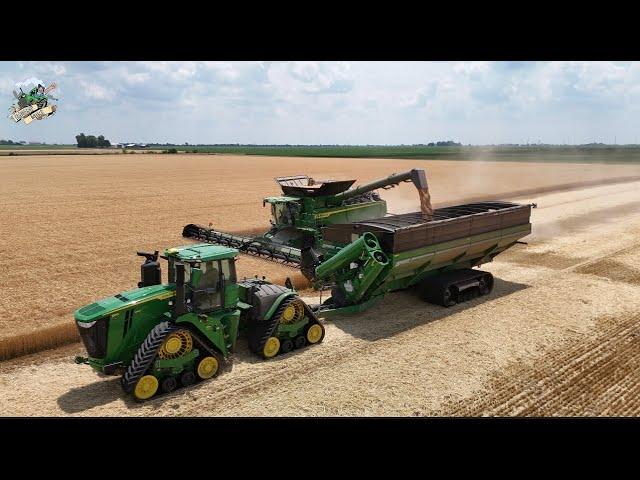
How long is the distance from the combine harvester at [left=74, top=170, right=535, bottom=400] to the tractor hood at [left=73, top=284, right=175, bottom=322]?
0.02m

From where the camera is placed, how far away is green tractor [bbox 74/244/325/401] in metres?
9.19

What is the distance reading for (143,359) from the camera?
30.0ft

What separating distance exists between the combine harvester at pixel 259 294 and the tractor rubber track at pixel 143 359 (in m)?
0.02

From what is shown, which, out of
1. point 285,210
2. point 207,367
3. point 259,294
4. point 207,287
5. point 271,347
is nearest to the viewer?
point 207,367

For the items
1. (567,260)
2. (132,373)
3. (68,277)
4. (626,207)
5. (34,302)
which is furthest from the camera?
(626,207)

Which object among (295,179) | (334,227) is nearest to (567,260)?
(334,227)

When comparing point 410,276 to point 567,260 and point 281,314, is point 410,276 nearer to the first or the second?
point 281,314

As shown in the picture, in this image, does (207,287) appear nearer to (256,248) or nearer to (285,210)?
(256,248)

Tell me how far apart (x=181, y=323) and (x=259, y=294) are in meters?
2.10

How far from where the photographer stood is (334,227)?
15578mm

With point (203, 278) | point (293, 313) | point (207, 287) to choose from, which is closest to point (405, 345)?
point (293, 313)

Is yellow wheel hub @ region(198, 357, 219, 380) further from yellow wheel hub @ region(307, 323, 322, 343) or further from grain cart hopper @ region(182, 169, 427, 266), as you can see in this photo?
grain cart hopper @ region(182, 169, 427, 266)

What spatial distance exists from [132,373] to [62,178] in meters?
55.0

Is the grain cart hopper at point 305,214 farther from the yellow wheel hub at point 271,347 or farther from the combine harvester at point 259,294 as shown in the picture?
the yellow wheel hub at point 271,347
